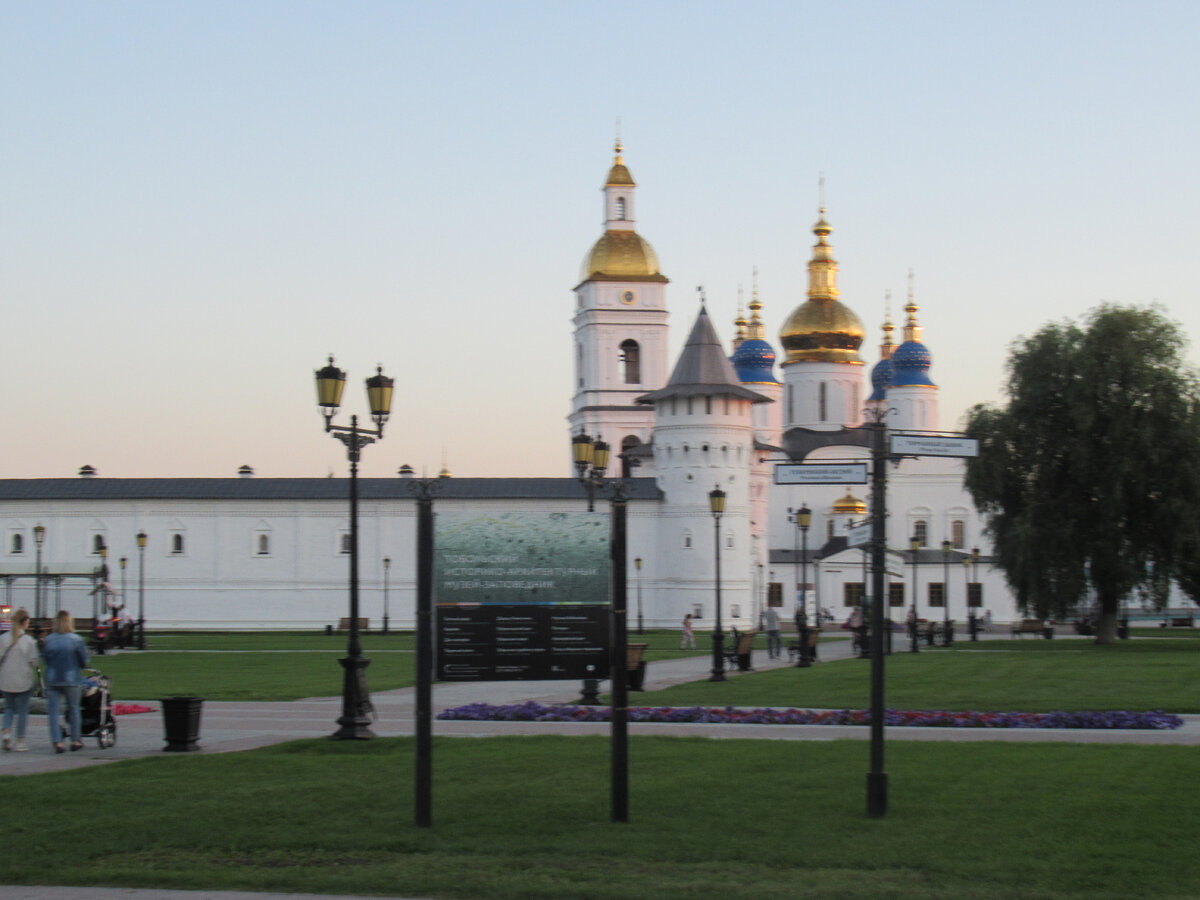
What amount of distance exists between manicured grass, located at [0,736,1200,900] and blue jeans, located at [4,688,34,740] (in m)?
2.02

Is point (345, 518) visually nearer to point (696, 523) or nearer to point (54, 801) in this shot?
point (696, 523)

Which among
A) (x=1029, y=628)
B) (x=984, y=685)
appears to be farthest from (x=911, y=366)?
(x=984, y=685)

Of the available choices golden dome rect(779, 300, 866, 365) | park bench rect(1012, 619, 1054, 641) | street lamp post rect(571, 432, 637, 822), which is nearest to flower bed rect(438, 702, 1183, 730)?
street lamp post rect(571, 432, 637, 822)

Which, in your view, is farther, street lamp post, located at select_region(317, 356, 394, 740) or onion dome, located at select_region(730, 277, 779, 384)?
onion dome, located at select_region(730, 277, 779, 384)

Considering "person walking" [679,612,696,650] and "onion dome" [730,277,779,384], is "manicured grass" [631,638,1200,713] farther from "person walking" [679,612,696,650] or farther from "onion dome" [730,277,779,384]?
"onion dome" [730,277,779,384]

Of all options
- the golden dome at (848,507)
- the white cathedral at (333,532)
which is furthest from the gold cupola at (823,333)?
the white cathedral at (333,532)

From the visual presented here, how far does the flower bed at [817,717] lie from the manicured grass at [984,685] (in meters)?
1.73

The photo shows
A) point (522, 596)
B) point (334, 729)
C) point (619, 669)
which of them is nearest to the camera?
point (619, 669)

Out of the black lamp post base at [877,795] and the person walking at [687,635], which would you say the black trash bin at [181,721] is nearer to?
the black lamp post base at [877,795]

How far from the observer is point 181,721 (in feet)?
52.3

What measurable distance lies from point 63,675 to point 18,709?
711 millimetres

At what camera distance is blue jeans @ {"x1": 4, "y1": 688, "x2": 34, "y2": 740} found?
16.2m

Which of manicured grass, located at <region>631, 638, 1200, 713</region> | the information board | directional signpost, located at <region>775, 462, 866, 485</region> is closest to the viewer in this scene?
the information board

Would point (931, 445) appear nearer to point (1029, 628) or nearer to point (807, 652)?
point (807, 652)
